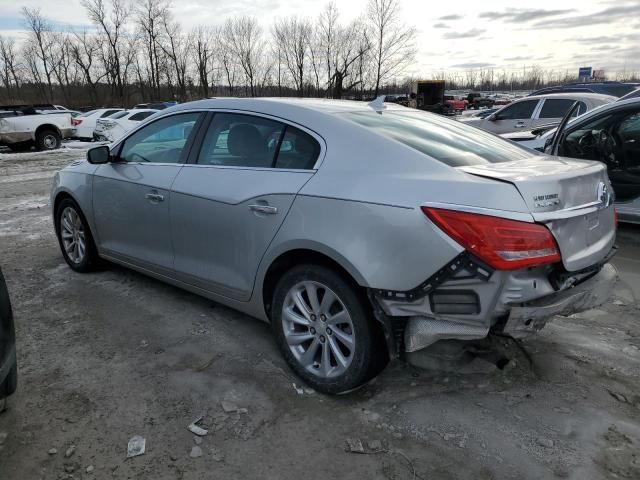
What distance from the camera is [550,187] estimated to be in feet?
7.80

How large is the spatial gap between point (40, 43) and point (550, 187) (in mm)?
61817

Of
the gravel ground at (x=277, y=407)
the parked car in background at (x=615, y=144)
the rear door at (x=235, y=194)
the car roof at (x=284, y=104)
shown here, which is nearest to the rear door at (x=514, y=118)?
the parked car in background at (x=615, y=144)

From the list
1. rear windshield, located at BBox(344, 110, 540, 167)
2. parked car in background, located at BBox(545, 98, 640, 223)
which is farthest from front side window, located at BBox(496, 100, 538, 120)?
rear windshield, located at BBox(344, 110, 540, 167)

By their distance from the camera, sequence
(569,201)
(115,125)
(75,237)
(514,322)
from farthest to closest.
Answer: (115,125), (75,237), (569,201), (514,322)

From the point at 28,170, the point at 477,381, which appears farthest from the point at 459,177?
the point at 28,170

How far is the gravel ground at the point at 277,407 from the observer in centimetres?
236

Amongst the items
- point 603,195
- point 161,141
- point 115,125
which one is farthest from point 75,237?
point 115,125

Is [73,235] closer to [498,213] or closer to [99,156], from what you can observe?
[99,156]

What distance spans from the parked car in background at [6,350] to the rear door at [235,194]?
1.23 metres

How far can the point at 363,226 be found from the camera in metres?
2.51

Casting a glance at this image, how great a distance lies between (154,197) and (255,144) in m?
0.98

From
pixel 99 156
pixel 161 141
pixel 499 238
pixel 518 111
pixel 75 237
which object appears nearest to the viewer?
pixel 499 238

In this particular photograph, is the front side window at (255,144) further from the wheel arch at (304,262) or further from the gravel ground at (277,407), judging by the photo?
the gravel ground at (277,407)

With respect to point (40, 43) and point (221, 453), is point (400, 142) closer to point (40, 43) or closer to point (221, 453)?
point (221, 453)
